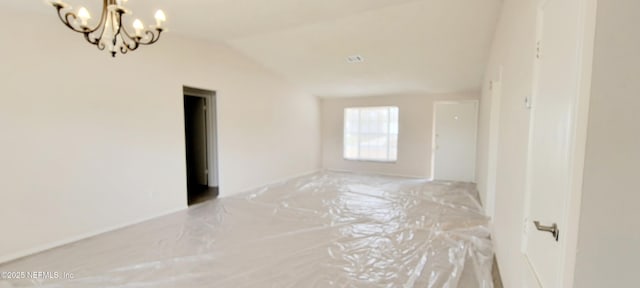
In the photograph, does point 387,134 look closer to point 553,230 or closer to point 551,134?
point 551,134

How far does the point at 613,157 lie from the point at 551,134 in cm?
34

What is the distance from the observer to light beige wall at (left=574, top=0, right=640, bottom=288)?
0.75m

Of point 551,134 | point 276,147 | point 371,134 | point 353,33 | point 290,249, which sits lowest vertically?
point 290,249

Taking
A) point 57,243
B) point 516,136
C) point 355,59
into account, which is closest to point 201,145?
point 57,243

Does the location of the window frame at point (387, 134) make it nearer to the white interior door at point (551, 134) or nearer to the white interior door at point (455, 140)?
the white interior door at point (455, 140)

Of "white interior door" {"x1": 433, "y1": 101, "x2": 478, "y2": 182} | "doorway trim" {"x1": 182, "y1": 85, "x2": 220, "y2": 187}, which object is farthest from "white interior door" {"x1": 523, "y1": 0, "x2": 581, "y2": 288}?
"white interior door" {"x1": 433, "y1": 101, "x2": 478, "y2": 182}

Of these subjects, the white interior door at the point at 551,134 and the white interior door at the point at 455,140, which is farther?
the white interior door at the point at 455,140

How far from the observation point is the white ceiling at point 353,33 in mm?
2951

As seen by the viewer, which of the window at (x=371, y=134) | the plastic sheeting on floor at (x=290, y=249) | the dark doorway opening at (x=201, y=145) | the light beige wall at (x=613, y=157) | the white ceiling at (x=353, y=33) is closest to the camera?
the light beige wall at (x=613, y=157)

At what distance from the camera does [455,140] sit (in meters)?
5.95

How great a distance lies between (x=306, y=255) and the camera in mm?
2602

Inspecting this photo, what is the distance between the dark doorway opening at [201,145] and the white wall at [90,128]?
240 mm

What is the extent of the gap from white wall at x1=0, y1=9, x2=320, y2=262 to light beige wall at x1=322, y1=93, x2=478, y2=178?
3.21 metres

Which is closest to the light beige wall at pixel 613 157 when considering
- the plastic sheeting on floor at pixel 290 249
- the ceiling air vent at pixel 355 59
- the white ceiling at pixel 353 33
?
the plastic sheeting on floor at pixel 290 249
